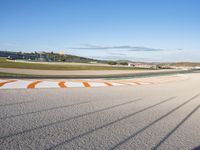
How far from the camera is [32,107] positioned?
6.74 m

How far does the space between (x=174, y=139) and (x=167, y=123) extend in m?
1.26

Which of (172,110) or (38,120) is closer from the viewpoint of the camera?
(38,120)

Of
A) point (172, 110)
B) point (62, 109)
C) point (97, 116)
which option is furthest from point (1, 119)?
point (172, 110)

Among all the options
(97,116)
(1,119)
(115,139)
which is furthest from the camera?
(97,116)

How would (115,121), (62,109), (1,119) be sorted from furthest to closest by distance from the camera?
1. (62,109)
2. (115,121)
3. (1,119)

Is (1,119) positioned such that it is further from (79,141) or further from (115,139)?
(115,139)

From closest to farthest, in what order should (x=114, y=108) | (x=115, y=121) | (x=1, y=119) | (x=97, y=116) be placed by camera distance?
(x=1, y=119), (x=115, y=121), (x=97, y=116), (x=114, y=108)

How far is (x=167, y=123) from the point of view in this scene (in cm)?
563

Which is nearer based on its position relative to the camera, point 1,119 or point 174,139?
point 174,139

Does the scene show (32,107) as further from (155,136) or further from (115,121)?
(155,136)

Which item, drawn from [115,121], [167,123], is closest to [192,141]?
[167,123]

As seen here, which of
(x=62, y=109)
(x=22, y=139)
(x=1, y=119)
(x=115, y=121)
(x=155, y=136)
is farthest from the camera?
(x=62, y=109)

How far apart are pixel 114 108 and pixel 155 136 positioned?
2.78m

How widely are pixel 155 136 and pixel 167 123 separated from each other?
1266mm
